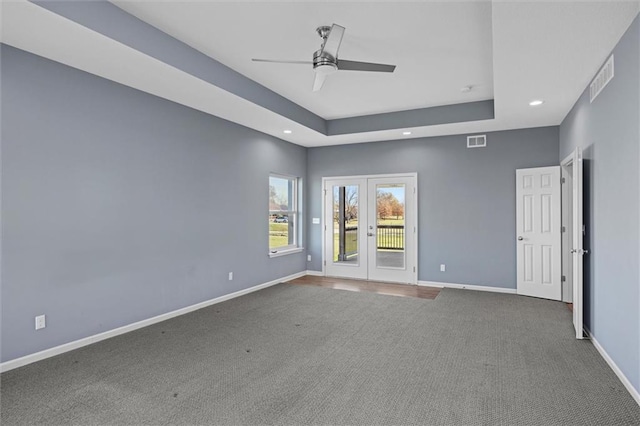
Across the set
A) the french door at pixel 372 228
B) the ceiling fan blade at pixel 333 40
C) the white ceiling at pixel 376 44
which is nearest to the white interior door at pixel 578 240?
the white ceiling at pixel 376 44

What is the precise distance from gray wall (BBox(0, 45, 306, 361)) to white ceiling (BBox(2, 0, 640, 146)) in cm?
32

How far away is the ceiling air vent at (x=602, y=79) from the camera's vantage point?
2.97m

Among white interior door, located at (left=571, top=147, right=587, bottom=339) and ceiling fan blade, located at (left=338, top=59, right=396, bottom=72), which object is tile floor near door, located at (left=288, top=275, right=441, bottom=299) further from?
ceiling fan blade, located at (left=338, top=59, right=396, bottom=72)

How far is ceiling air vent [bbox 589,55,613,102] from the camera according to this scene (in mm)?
2971

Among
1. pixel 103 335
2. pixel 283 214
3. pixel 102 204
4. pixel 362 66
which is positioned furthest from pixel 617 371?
pixel 283 214

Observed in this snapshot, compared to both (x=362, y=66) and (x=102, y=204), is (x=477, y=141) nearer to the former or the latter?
(x=362, y=66)

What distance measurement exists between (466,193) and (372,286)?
7.34 feet

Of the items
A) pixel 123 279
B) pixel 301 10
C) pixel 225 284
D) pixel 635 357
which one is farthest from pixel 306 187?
pixel 635 357

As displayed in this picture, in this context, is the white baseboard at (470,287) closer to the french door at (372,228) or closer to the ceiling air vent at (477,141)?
the french door at (372,228)

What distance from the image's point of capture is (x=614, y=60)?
113 inches

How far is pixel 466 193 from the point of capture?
612 cm

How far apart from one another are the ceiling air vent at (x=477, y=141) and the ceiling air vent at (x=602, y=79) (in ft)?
7.72

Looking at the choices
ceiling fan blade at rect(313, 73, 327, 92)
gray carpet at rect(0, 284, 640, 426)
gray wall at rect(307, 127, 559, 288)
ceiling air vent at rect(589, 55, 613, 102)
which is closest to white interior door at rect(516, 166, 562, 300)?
gray wall at rect(307, 127, 559, 288)

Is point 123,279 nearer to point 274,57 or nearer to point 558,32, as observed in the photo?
point 274,57
